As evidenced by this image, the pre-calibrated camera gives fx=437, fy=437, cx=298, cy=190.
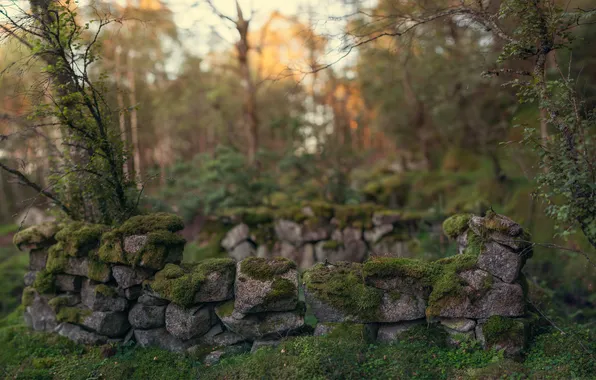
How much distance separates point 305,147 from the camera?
684 inches

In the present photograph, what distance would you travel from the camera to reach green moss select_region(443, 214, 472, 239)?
7.70 metres

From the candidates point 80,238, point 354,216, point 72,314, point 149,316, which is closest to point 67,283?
point 72,314

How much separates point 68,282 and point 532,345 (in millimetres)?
8398

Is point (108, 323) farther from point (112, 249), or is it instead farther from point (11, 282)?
point (11, 282)

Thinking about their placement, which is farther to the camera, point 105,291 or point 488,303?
point 105,291

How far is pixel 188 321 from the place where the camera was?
730 centimetres

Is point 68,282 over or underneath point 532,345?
over

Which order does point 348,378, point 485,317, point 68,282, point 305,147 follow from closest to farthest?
point 348,378 → point 485,317 → point 68,282 → point 305,147

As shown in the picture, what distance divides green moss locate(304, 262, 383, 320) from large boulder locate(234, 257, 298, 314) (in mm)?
343

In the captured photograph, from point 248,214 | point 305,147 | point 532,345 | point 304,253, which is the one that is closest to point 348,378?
point 532,345

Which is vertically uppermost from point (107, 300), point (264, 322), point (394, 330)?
point (107, 300)

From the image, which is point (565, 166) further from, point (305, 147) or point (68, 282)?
point (305, 147)

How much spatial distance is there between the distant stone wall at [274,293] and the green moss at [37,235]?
3.66 ft

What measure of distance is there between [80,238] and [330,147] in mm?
10810
